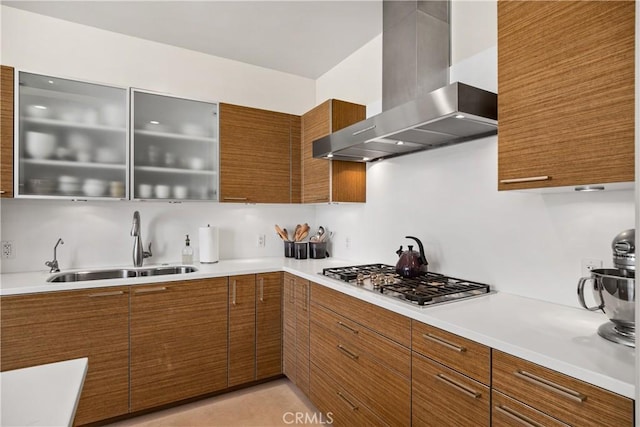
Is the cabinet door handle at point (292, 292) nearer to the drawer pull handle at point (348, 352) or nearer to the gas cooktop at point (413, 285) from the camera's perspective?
the gas cooktop at point (413, 285)

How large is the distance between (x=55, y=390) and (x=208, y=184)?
2.06 meters

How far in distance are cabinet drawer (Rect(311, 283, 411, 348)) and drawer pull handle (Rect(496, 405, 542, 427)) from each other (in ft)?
1.38

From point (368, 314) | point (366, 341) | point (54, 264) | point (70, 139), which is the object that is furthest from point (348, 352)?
point (70, 139)

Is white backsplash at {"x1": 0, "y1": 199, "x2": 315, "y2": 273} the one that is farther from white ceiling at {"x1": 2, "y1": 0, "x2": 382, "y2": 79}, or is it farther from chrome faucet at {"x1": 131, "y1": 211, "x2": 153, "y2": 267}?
white ceiling at {"x1": 2, "y1": 0, "x2": 382, "y2": 79}

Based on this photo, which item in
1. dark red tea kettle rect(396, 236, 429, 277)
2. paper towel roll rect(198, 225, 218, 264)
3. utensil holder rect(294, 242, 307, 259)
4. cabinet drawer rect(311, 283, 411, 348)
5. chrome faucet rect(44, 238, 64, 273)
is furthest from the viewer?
utensil holder rect(294, 242, 307, 259)

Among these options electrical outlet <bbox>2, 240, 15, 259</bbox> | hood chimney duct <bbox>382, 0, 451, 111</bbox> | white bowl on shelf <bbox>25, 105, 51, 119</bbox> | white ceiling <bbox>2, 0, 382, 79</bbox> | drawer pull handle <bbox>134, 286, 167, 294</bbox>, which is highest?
white ceiling <bbox>2, 0, 382, 79</bbox>

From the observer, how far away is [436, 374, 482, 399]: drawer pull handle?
1163 millimetres

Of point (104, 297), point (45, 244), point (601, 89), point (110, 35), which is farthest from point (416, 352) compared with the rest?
point (110, 35)

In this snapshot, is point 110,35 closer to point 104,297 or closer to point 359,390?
point 104,297

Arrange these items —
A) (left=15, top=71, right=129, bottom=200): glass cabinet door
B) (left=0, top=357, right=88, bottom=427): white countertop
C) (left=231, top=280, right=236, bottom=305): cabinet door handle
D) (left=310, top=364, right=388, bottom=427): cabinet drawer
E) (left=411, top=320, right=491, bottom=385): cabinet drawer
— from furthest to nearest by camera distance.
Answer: (left=231, top=280, right=236, bottom=305): cabinet door handle
(left=15, top=71, right=129, bottom=200): glass cabinet door
(left=310, top=364, right=388, bottom=427): cabinet drawer
(left=411, top=320, right=491, bottom=385): cabinet drawer
(left=0, top=357, right=88, bottom=427): white countertop

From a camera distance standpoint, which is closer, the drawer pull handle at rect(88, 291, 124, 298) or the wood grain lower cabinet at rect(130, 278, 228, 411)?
the drawer pull handle at rect(88, 291, 124, 298)

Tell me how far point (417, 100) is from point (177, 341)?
2130 mm

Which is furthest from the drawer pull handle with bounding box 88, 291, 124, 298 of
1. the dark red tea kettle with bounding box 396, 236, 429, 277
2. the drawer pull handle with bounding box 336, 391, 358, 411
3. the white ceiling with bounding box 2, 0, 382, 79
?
the white ceiling with bounding box 2, 0, 382, 79

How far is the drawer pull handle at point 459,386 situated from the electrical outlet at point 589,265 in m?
0.72
